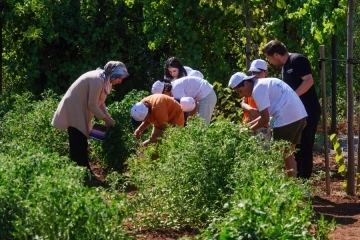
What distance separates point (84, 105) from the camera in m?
9.88

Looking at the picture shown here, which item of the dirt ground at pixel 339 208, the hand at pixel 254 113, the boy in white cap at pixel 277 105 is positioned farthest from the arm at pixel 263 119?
the dirt ground at pixel 339 208

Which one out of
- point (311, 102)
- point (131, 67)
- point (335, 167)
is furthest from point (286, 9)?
point (131, 67)

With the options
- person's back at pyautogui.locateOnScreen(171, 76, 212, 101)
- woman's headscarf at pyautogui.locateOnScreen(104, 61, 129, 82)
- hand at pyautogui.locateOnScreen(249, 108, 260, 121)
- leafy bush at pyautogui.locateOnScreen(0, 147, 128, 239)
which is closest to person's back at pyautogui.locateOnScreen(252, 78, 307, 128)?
hand at pyautogui.locateOnScreen(249, 108, 260, 121)

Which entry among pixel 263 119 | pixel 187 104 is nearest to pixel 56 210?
pixel 263 119

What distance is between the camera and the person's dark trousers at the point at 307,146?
9.27 metres

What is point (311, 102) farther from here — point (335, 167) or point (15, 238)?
point (15, 238)

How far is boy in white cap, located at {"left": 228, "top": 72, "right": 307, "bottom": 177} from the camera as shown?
840 centimetres

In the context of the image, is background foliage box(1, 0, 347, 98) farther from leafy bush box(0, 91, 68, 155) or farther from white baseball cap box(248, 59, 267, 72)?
white baseball cap box(248, 59, 267, 72)

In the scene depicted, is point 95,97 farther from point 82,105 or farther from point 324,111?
point 324,111

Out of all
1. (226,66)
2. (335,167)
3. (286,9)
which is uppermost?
(286,9)

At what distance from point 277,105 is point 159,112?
3.90 ft

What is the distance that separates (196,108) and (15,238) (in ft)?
15.9

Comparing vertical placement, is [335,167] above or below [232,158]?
below

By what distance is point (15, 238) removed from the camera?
5.54m
